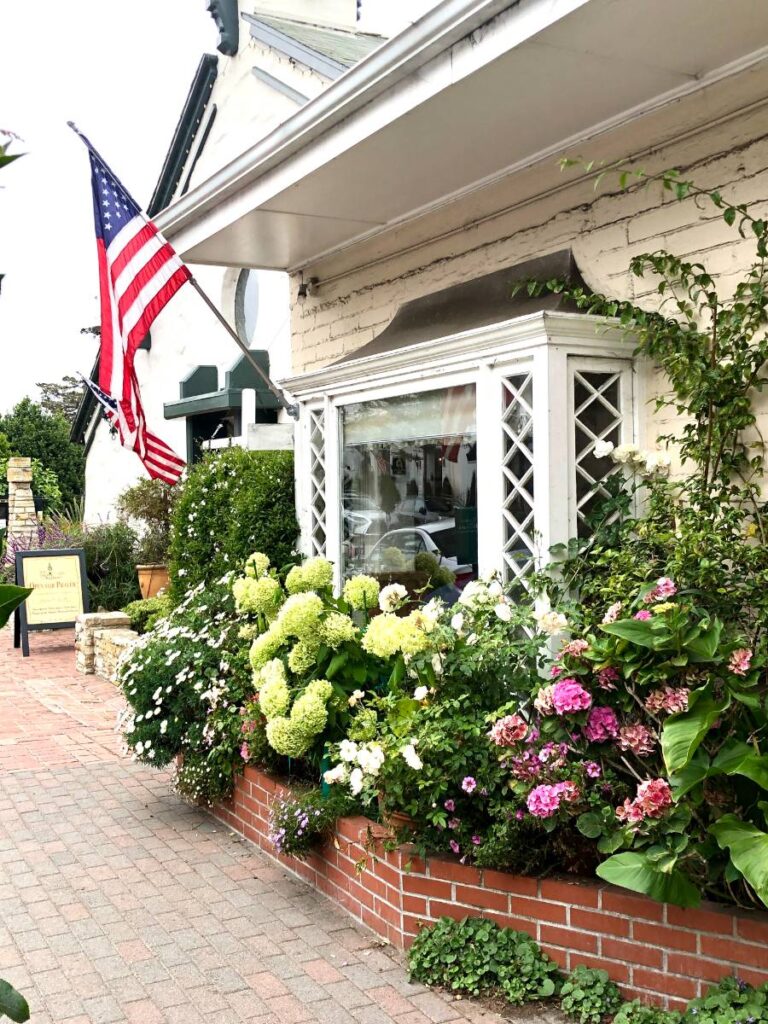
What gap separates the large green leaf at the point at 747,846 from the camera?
287cm

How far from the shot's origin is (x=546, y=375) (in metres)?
4.59

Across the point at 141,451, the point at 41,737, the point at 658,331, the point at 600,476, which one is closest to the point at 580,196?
the point at 658,331

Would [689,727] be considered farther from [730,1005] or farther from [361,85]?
[361,85]

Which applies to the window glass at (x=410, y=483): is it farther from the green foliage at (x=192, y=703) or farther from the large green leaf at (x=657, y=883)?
the large green leaf at (x=657, y=883)

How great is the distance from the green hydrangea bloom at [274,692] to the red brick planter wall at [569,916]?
1.86 feet

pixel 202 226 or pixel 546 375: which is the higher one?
pixel 202 226

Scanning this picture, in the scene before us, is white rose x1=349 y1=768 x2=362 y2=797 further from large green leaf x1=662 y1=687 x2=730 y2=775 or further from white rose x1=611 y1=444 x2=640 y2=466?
white rose x1=611 y1=444 x2=640 y2=466

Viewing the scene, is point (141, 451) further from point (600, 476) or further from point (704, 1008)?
point (704, 1008)

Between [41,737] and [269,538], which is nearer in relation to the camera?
[269,538]

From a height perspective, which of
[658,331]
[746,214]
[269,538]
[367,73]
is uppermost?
[367,73]

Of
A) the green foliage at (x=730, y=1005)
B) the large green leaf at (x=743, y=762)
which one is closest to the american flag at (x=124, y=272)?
the large green leaf at (x=743, y=762)

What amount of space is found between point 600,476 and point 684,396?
0.57 metres

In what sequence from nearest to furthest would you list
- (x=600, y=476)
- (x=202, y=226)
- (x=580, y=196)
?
1. (x=600, y=476)
2. (x=580, y=196)
3. (x=202, y=226)

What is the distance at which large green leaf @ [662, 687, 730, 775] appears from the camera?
10.1ft
